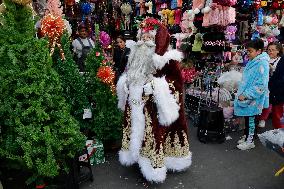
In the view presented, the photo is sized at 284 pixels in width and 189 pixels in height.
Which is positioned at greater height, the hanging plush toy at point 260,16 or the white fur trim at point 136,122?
the hanging plush toy at point 260,16

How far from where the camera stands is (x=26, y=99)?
131 inches

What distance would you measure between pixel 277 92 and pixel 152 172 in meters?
2.74

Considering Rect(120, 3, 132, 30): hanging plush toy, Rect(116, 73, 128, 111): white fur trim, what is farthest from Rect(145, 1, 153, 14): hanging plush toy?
Rect(116, 73, 128, 111): white fur trim

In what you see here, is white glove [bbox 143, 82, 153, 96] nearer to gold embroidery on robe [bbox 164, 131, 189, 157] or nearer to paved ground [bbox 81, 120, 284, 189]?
gold embroidery on robe [bbox 164, 131, 189, 157]

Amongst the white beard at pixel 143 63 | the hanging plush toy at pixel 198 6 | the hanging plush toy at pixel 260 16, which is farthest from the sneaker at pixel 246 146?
the hanging plush toy at pixel 260 16

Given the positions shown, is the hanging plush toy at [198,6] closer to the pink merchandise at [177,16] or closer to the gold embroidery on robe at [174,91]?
the pink merchandise at [177,16]

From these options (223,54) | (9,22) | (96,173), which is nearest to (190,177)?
(96,173)

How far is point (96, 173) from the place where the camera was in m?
4.58

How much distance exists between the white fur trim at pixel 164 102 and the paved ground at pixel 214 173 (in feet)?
3.00

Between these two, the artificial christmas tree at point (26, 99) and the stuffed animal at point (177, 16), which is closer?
the artificial christmas tree at point (26, 99)

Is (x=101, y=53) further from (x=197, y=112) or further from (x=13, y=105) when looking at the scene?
(x=197, y=112)

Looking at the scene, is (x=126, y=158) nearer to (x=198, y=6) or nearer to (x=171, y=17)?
(x=198, y=6)

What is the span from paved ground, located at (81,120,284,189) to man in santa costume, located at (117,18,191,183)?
1.13 ft

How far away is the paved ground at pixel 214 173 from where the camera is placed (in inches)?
166
